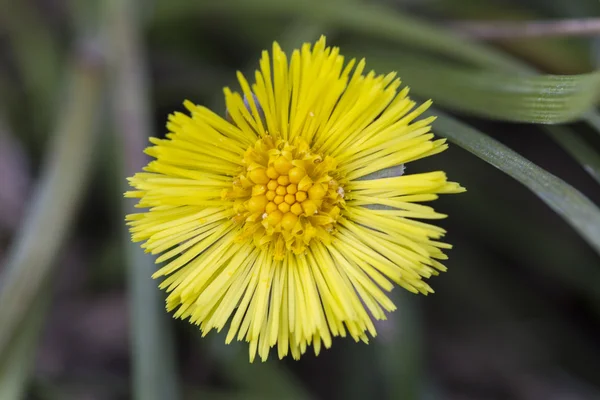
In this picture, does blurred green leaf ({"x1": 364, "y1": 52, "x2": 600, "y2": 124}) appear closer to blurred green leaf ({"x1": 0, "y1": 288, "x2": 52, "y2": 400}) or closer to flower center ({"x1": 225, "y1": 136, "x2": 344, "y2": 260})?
flower center ({"x1": 225, "y1": 136, "x2": 344, "y2": 260})

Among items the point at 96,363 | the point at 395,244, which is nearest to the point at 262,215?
the point at 395,244

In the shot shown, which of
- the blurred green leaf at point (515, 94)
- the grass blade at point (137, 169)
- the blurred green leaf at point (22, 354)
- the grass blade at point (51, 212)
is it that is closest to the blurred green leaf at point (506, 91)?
the blurred green leaf at point (515, 94)

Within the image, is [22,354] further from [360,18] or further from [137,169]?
[360,18]

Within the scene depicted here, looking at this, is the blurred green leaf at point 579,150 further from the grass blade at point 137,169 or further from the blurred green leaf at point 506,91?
the grass blade at point 137,169

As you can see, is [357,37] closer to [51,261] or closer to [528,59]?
[528,59]

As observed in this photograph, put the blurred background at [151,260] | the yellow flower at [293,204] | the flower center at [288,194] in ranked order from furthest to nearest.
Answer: the blurred background at [151,260] < the flower center at [288,194] < the yellow flower at [293,204]

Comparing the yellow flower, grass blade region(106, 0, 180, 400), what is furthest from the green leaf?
grass blade region(106, 0, 180, 400)
